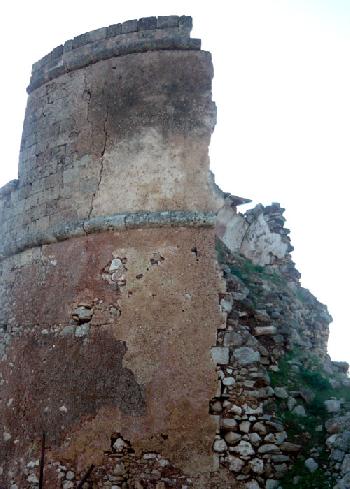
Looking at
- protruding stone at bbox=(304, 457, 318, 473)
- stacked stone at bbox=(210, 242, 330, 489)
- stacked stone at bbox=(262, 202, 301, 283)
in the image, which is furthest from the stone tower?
stacked stone at bbox=(262, 202, 301, 283)

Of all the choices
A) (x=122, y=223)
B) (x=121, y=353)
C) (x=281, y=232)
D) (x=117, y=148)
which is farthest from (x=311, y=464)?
(x=117, y=148)

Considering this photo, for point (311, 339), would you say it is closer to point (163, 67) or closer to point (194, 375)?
point (194, 375)

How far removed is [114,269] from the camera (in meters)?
5.23

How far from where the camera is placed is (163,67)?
574 cm

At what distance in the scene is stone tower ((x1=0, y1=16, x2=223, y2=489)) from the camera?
466 centimetres

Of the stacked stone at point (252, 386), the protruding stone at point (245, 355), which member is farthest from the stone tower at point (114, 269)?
→ the protruding stone at point (245, 355)

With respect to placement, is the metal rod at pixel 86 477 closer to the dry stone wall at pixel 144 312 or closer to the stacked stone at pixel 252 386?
the dry stone wall at pixel 144 312

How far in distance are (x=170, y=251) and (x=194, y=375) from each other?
4.05 feet

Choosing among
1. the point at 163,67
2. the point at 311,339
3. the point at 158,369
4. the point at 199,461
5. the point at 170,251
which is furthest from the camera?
the point at 311,339

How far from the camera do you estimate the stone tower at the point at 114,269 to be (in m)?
4.66

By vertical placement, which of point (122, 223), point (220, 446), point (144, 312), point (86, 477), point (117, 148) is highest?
point (117, 148)

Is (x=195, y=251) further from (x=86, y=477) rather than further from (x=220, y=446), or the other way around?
(x=86, y=477)

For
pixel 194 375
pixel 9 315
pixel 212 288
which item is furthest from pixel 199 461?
pixel 9 315

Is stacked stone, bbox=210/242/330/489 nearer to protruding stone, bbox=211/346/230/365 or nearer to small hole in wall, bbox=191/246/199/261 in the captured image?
protruding stone, bbox=211/346/230/365
